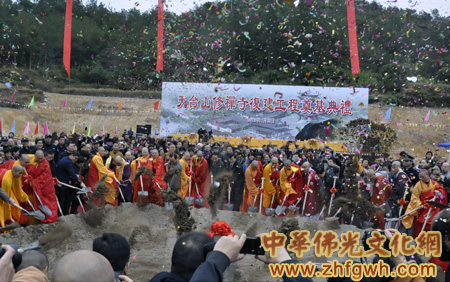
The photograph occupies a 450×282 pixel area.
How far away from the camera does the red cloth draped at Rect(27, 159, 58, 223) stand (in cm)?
878

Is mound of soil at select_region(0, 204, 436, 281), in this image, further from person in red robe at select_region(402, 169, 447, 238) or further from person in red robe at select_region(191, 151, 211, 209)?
person in red robe at select_region(402, 169, 447, 238)

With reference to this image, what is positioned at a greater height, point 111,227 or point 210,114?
point 210,114

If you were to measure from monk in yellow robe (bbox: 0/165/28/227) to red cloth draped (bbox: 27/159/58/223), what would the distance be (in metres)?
0.40

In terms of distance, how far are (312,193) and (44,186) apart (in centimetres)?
577

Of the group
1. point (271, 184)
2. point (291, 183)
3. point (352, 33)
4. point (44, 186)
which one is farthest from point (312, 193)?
point (352, 33)

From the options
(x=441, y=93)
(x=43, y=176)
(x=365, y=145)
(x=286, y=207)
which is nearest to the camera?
(x=43, y=176)

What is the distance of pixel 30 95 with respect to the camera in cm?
3622

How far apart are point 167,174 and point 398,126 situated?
25.4 meters

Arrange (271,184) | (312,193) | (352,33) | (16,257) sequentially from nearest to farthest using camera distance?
1. (16,257)
2. (312,193)
3. (271,184)
4. (352,33)

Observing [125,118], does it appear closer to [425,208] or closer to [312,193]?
[312,193]

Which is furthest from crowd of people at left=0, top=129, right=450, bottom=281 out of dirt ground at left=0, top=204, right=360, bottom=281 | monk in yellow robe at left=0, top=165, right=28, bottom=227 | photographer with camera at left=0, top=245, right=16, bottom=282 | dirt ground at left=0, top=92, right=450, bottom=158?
dirt ground at left=0, top=92, right=450, bottom=158

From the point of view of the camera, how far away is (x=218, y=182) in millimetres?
11797

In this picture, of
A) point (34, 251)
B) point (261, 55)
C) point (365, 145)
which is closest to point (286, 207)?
point (34, 251)

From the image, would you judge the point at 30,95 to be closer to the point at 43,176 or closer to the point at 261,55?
the point at 261,55
